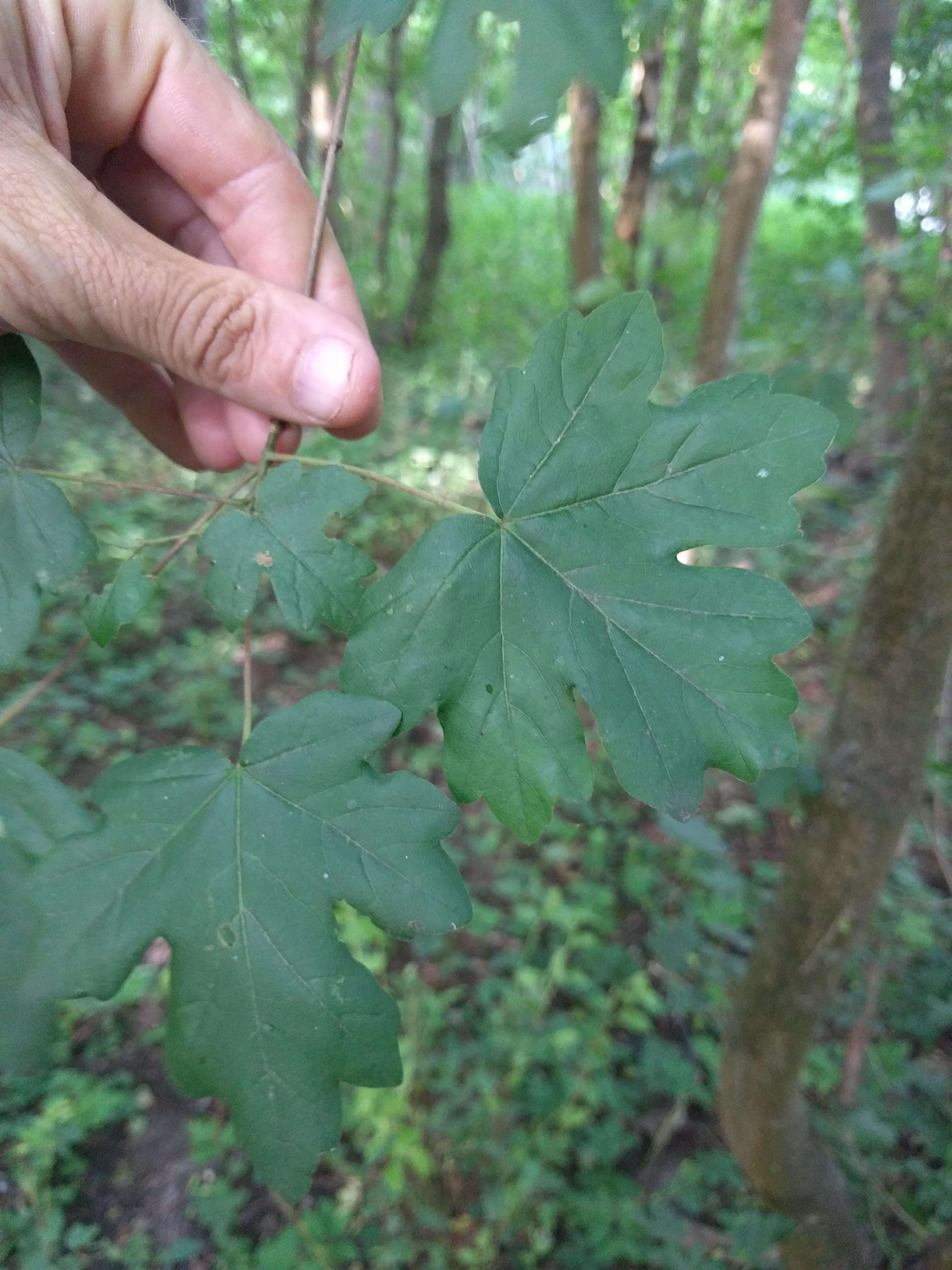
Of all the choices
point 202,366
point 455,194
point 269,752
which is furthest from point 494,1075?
point 455,194

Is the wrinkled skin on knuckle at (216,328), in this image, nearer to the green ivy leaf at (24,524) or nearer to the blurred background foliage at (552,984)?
the green ivy leaf at (24,524)

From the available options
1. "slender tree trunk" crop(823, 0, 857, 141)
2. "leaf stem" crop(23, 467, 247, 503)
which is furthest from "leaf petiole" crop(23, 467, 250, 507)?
"slender tree trunk" crop(823, 0, 857, 141)

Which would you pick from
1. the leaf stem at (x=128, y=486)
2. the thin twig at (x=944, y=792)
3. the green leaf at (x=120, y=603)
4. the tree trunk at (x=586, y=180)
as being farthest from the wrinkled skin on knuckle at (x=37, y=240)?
the tree trunk at (x=586, y=180)

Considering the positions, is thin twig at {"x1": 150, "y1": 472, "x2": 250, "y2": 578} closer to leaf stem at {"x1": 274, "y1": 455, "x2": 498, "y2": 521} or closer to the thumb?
leaf stem at {"x1": 274, "y1": 455, "x2": 498, "y2": 521}

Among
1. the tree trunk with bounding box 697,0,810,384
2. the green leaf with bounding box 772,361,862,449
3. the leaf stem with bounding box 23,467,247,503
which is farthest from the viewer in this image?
the tree trunk with bounding box 697,0,810,384

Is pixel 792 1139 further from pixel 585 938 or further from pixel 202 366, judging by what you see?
pixel 202 366

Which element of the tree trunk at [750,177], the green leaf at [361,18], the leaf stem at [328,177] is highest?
the tree trunk at [750,177]
